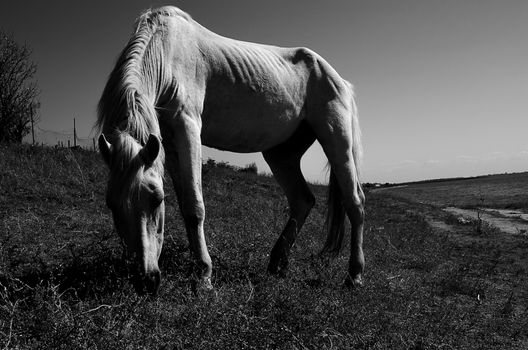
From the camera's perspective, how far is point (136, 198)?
2621 millimetres

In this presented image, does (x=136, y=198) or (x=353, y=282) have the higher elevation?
(x=136, y=198)

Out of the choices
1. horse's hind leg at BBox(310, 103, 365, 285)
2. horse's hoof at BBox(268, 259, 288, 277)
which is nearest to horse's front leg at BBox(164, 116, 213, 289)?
horse's hoof at BBox(268, 259, 288, 277)

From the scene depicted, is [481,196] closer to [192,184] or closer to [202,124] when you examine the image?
[202,124]

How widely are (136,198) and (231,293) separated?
3.21 feet

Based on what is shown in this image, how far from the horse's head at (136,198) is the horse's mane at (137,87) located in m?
0.17

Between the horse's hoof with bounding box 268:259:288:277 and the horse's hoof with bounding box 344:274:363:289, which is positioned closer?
Answer: the horse's hoof with bounding box 344:274:363:289

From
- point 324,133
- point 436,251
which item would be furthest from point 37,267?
point 436,251

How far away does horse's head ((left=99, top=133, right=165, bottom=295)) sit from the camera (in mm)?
2574

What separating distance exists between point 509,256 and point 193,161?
652 centimetres

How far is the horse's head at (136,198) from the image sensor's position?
257 centimetres

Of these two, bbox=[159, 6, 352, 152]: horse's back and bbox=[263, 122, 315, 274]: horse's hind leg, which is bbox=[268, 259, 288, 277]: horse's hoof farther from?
bbox=[159, 6, 352, 152]: horse's back

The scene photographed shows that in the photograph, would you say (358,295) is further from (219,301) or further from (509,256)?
(509,256)

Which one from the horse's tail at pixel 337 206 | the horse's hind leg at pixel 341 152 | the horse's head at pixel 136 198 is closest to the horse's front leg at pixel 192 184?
the horse's head at pixel 136 198

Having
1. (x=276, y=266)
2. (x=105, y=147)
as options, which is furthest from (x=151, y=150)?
(x=276, y=266)
